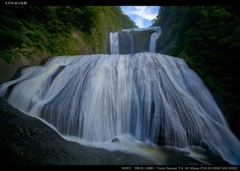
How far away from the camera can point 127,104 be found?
539 centimetres

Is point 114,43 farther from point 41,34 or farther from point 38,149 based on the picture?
point 38,149

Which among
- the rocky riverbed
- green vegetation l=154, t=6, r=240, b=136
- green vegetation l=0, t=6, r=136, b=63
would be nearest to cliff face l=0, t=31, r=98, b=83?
green vegetation l=0, t=6, r=136, b=63

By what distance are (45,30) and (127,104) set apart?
21.2 feet

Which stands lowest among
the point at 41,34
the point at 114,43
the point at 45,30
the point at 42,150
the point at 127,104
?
the point at 42,150

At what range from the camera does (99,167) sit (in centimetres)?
309

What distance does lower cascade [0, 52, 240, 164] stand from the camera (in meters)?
4.73

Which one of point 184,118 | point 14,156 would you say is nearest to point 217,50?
point 184,118

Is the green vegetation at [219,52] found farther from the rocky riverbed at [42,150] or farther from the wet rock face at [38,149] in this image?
the wet rock face at [38,149]

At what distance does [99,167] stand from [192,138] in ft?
9.35

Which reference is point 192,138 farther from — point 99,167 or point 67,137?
point 67,137

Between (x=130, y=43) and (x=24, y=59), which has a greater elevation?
(x=130, y=43)

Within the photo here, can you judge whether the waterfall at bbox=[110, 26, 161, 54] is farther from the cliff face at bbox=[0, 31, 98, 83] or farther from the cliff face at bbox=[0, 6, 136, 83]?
the cliff face at bbox=[0, 31, 98, 83]

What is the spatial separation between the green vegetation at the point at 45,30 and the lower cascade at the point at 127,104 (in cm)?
106

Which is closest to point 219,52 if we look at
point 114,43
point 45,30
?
point 45,30
